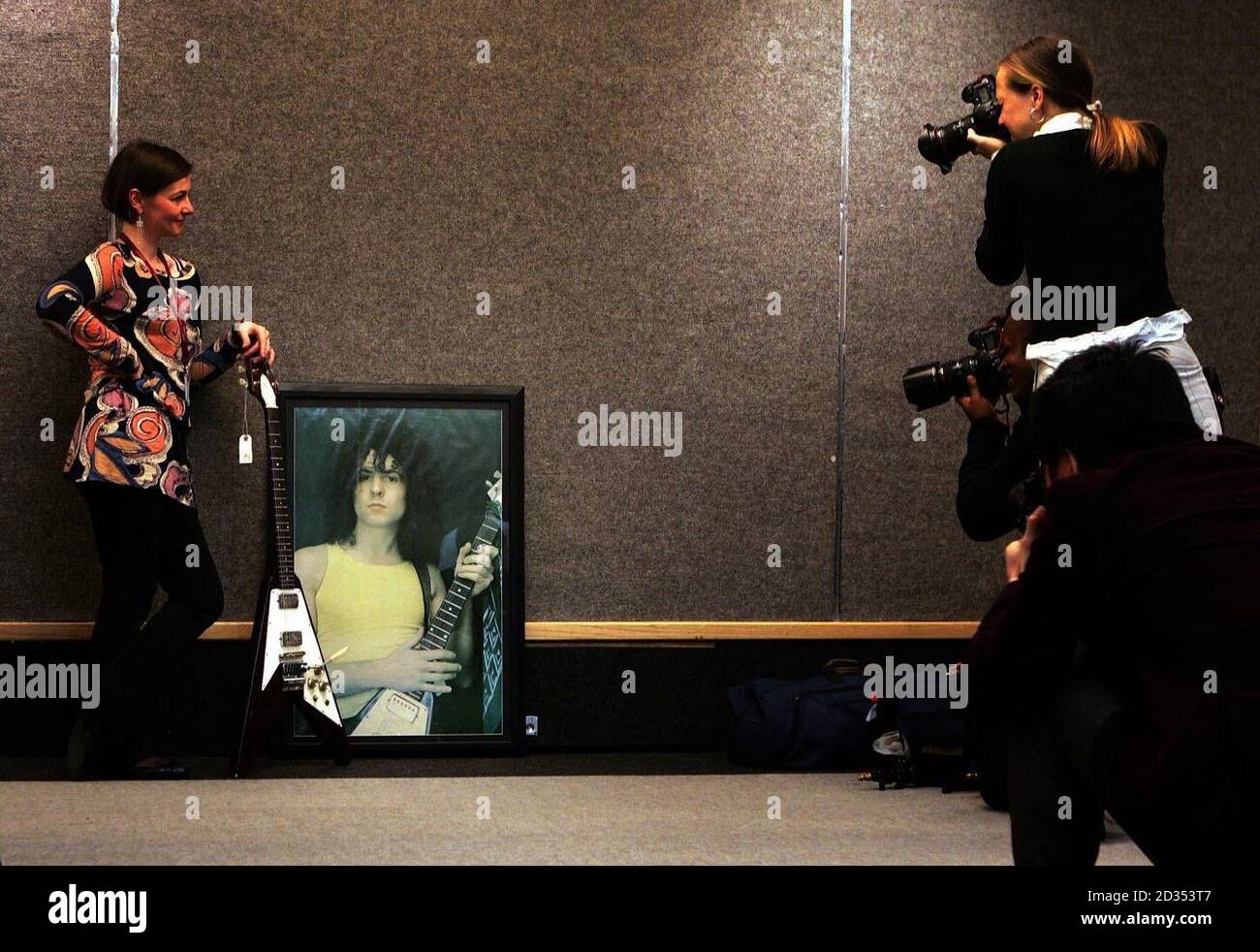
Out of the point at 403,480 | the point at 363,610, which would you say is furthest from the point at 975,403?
the point at 363,610

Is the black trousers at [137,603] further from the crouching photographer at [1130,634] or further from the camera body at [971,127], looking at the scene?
the crouching photographer at [1130,634]

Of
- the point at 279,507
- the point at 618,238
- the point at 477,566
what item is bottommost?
the point at 477,566

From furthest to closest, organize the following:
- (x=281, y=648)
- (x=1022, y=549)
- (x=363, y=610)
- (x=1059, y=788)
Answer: (x=363, y=610) < (x=281, y=648) < (x=1022, y=549) < (x=1059, y=788)

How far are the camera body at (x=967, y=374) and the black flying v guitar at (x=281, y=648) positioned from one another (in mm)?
1541

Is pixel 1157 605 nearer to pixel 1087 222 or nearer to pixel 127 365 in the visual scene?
pixel 1087 222

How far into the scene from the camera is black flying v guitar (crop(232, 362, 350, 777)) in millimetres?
3438

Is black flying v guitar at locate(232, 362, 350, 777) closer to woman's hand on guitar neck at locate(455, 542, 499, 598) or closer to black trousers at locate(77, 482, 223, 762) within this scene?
black trousers at locate(77, 482, 223, 762)

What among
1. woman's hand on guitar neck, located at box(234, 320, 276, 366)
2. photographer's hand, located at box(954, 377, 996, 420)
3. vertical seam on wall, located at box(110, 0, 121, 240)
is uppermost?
vertical seam on wall, located at box(110, 0, 121, 240)

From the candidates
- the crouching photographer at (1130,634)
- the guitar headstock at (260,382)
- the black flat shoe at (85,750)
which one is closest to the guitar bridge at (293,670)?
the black flat shoe at (85,750)

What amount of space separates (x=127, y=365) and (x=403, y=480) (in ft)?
2.47

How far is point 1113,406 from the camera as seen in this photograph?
1674 millimetres

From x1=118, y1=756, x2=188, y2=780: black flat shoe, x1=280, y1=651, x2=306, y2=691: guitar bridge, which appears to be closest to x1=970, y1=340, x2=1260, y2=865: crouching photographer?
x1=280, y1=651, x2=306, y2=691: guitar bridge

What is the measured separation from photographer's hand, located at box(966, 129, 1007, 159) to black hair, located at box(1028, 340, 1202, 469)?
1355 millimetres

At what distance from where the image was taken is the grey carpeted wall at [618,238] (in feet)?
12.3
